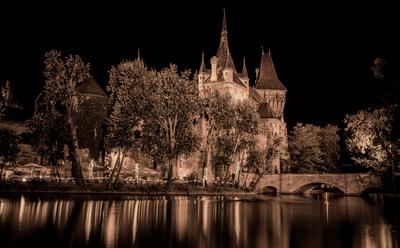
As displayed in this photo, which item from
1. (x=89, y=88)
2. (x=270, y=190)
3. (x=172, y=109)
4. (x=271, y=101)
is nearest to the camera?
(x=172, y=109)

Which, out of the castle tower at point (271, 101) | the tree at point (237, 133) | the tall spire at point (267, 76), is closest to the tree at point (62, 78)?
the tree at point (237, 133)

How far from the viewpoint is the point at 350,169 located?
391 feet

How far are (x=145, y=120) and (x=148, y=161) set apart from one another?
29502mm

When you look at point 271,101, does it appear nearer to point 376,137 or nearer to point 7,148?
point 376,137

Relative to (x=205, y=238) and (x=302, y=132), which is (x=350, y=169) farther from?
(x=205, y=238)

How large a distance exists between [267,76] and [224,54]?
26981mm

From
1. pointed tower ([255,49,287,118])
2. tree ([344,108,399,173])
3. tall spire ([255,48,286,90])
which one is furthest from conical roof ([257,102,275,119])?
tree ([344,108,399,173])

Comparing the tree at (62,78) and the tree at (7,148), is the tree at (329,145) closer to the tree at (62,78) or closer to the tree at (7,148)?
the tree at (62,78)

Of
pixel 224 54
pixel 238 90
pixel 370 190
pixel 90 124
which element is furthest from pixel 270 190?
pixel 90 124

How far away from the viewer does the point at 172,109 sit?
161 ft

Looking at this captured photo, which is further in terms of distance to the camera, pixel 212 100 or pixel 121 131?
pixel 212 100

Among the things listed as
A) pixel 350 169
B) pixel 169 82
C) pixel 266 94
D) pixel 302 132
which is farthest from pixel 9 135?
pixel 350 169

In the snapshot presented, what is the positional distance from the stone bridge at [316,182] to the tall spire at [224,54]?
27047mm

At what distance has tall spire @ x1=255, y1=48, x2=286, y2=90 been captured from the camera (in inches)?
4609
